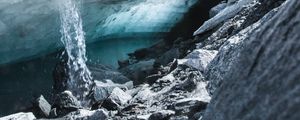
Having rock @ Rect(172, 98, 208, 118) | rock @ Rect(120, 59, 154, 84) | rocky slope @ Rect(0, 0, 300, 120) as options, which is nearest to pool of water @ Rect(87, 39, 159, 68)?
rock @ Rect(120, 59, 154, 84)

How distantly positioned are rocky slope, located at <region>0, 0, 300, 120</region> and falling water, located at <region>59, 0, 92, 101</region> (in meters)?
0.38

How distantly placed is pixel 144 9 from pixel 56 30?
2.59 meters

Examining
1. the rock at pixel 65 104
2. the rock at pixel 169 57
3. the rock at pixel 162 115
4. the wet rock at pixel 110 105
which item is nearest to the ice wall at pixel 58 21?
the rock at pixel 169 57

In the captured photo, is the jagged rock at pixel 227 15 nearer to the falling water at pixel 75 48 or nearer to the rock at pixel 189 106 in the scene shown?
the falling water at pixel 75 48

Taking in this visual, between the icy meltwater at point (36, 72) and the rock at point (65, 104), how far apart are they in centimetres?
270

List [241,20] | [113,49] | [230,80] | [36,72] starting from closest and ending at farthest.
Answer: [230,80] → [241,20] → [36,72] → [113,49]

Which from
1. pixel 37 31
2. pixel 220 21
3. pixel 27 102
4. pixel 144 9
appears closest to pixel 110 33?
pixel 144 9

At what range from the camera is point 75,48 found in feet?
33.2

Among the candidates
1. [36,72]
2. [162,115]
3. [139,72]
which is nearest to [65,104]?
[162,115]

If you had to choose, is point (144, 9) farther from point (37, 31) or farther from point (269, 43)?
point (269, 43)

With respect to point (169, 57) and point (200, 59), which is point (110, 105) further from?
point (169, 57)

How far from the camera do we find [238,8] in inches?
211

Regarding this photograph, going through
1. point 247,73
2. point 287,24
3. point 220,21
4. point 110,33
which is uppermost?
point 110,33

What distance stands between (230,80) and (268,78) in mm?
276
